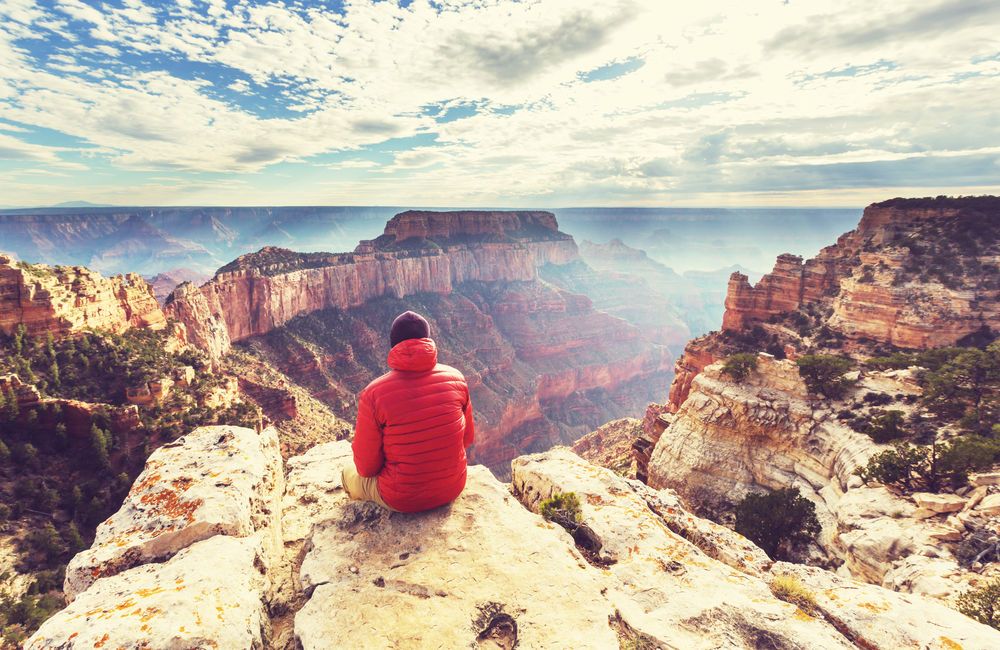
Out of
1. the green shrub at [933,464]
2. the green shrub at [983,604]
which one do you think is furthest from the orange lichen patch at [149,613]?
the green shrub at [933,464]

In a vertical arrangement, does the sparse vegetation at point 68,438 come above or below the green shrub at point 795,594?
below

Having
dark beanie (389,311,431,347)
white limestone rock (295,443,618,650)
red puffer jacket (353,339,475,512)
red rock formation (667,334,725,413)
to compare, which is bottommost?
red rock formation (667,334,725,413)

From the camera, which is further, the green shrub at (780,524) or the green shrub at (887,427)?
the green shrub at (887,427)

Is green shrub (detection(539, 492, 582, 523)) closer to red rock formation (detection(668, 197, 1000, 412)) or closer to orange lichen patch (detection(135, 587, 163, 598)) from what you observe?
orange lichen patch (detection(135, 587, 163, 598))

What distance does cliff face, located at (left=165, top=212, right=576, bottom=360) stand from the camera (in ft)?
159

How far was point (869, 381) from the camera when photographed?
67.1ft

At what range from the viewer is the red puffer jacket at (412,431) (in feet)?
19.4

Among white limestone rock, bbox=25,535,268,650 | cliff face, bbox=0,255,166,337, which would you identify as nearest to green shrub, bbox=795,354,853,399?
white limestone rock, bbox=25,535,268,650

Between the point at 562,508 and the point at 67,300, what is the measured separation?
115 feet

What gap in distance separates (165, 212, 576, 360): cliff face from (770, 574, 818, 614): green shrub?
161 feet

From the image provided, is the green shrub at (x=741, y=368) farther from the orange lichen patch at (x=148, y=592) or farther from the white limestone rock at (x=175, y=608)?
the orange lichen patch at (x=148, y=592)

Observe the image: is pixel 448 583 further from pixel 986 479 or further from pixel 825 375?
pixel 825 375

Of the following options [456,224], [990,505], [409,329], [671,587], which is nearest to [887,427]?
[990,505]

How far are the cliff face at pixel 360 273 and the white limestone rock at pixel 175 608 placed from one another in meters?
45.0
